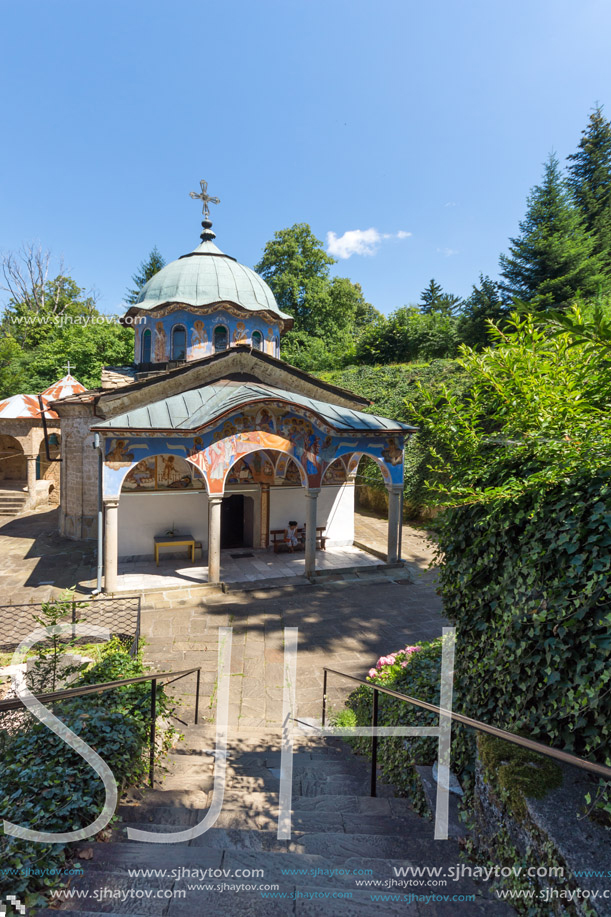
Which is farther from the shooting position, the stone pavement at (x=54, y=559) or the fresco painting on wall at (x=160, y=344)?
the fresco painting on wall at (x=160, y=344)

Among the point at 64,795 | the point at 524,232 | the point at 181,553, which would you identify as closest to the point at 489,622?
the point at 64,795

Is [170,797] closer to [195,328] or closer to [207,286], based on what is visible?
[195,328]

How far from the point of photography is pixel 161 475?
11914 millimetres

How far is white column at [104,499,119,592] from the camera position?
929 cm

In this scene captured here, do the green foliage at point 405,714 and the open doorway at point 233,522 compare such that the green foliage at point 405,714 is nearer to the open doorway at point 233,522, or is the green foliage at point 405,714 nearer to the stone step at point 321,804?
the stone step at point 321,804

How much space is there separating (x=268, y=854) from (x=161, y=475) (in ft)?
33.4

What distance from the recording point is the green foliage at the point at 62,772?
2.20 meters

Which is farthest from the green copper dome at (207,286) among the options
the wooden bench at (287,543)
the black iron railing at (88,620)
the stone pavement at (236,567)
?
the black iron railing at (88,620)

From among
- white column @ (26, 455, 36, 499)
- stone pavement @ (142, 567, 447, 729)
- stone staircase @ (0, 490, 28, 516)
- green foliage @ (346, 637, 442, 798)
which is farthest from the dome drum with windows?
green foliage @ (346, 637, 442, 798)

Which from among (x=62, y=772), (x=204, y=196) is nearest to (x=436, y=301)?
(x=204, y=196)

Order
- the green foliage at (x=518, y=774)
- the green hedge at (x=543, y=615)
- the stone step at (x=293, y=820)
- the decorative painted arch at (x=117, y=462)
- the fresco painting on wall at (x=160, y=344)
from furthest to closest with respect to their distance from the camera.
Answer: the fresco painting on wall at (x=160, y=344) → the decorative painted arch at (x=117, y=462) → the stone step at (x=293, y=820) → the green foliage at (x=518, y=774) → the green hedge at (x=543, y=615)

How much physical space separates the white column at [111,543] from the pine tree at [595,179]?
2288 cm

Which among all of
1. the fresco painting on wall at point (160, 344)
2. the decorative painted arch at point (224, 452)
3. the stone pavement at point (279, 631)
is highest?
the fresco painting on wall at point (160, 344)

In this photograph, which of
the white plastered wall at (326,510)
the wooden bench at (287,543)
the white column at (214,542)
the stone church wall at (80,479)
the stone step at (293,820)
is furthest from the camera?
the stone church wall at (80,479)
